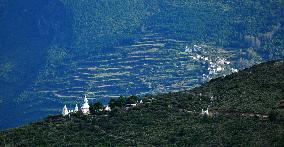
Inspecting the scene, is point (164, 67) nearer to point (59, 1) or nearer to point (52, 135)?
point (59, 1)

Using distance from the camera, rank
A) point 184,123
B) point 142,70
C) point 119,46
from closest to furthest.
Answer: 1. point 184,123
2. point 142,70
3. point 119,46

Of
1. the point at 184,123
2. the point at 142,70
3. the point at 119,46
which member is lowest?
the point at 142,70

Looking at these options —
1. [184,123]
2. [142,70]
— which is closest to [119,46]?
[142,70]

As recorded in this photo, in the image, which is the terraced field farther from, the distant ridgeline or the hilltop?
the hilltop

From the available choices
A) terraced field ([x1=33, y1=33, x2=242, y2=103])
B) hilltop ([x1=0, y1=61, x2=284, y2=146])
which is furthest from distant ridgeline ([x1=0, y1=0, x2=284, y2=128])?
hilltop ([x1=0, y1=61, x2=284, y2=146])

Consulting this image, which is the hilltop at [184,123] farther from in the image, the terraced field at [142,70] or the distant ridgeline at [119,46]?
the terraced field at [142,70]

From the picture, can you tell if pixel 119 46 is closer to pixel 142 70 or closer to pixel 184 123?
pixel 142 70

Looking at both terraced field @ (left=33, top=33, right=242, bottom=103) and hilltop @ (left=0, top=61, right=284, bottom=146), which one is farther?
terraced field @ (left=33, top=33, right=242, bottom=103)
